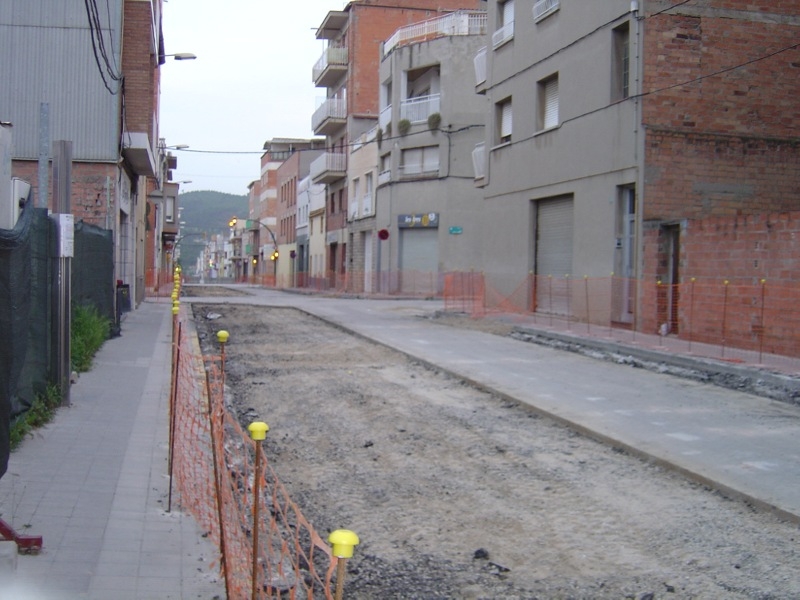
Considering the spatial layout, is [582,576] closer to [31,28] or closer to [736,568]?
[736,568]

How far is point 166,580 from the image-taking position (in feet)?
15.2

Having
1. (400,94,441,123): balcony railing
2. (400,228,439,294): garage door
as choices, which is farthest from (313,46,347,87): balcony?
(400,228,439,294): garage door

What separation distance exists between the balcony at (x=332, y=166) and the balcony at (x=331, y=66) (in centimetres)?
523

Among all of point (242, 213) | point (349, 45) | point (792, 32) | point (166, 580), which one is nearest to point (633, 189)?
point (792, 32)

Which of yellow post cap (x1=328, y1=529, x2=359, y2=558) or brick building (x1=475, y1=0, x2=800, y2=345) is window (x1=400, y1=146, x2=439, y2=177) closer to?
brick building (x1=475, y1=0, x2=800, y2=345)

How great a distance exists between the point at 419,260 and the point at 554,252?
20.6 meters

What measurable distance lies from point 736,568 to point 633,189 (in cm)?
1530

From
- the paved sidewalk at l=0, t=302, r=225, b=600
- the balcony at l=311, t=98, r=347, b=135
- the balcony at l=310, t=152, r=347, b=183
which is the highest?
the balcony at l=311, t=98, r=347, b=135

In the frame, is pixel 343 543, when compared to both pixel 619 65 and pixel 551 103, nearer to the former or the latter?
pixel 619 65

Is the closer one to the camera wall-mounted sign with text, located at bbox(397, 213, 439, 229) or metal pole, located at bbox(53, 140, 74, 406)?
metal pole, located at bbox(53, 140, 74, 406)

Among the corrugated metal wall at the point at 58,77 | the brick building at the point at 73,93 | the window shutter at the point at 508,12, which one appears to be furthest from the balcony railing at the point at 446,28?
the corrugated metal wall at the point at 58,77

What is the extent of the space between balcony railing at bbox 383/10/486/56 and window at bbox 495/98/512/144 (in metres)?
17.2

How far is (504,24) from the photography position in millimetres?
26531

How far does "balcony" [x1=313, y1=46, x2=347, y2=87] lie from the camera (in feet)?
181
